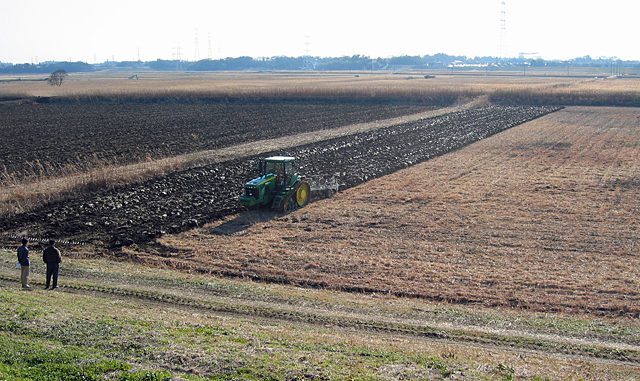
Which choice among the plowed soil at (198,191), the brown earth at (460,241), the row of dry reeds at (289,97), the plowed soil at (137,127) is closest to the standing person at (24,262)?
the brown earth at (460,241)

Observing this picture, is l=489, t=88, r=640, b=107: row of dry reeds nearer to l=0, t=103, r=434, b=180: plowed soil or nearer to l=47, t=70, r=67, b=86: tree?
l=0, t=103, r=434, b=180: plowed soil

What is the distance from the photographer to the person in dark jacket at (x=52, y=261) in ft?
60.2

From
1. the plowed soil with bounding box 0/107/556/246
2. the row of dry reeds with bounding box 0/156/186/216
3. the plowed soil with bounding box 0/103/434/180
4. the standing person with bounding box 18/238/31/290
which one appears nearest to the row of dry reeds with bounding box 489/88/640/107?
the plowed soil with bounding box 0/103/434/180

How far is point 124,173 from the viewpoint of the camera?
34.6m

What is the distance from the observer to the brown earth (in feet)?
62.4

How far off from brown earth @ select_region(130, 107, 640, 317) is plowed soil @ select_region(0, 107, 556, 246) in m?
1.33

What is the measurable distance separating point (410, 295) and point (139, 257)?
794 centimetres

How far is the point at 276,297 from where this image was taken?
18.1 m

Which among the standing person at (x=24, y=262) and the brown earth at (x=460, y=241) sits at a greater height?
the standing person at (x=24, y=262)

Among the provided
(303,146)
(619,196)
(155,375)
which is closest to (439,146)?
(303,146)

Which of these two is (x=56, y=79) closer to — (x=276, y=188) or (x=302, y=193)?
(x=302, y=193)

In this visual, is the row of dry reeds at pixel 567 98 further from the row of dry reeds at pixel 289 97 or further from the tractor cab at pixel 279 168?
the tractor cab at pixel 279 168

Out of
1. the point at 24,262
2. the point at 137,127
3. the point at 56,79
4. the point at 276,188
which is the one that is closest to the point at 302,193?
the point at 276,188

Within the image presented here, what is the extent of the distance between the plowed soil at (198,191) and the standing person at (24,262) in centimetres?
501
